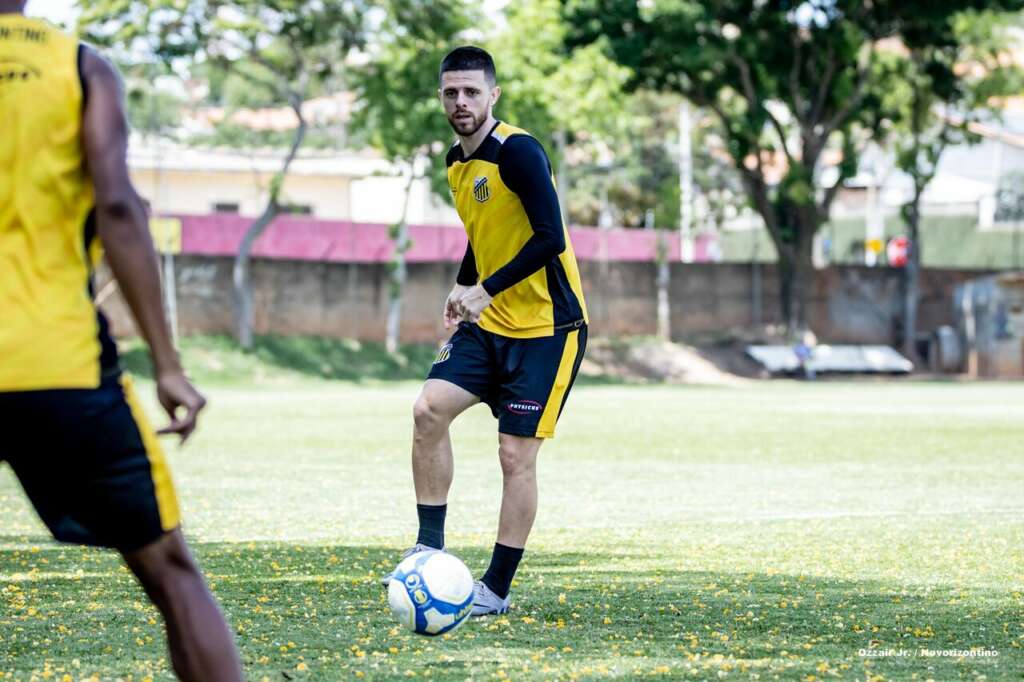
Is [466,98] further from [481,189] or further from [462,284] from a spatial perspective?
[462,284]

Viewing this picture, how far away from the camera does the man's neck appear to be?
23.0ft

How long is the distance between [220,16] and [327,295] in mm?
7045

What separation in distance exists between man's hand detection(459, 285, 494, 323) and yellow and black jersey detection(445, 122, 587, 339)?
0.03m

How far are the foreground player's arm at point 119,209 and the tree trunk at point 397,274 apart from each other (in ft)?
115

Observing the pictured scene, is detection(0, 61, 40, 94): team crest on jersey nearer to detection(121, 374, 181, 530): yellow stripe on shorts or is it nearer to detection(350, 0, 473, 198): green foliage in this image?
detection(121, 374, 181, 530): yellow stripe on shorts

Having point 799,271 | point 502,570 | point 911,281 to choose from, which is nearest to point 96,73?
point 502,570

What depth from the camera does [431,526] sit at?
7.18m

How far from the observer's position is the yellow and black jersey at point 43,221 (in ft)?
12.3

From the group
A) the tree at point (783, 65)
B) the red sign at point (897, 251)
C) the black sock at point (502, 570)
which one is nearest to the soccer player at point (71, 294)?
the black sock at point (502, 570)

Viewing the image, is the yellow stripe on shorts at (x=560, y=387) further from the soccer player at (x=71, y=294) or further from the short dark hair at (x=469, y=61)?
the soccer player at (x=71, y=294)

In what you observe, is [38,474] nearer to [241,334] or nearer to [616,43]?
[241,334]

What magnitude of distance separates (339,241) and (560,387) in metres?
34.1

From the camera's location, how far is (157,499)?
387cm

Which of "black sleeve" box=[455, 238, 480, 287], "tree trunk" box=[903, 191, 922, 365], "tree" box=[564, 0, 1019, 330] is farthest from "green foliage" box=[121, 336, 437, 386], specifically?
"black sleeve" box=[455, 238, 480, 287]
